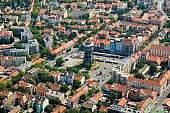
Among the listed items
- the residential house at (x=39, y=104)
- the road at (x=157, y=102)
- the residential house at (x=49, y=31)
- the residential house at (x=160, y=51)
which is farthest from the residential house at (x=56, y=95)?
the residential house at (x=49, y=31)

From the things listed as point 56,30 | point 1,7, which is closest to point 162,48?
point 56,30

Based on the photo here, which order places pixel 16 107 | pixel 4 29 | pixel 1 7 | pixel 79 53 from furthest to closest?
pixel 1 7, pixel 4 29, pixel 79 53, pixel 16 107

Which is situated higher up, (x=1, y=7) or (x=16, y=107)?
(x=1, y=7)

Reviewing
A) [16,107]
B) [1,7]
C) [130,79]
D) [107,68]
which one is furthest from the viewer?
[1,7]

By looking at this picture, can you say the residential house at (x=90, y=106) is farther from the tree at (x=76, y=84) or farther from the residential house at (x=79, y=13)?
the residential house at (x=79, y=13)

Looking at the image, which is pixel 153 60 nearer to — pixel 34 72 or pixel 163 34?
pixel 163 34

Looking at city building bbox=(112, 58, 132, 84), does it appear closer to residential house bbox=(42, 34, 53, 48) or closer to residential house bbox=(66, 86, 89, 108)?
residential house bbox=(66, 86, 89, 108)

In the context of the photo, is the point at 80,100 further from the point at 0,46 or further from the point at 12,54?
the point at 0,46
